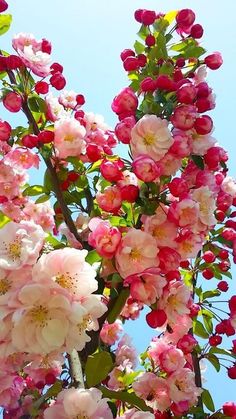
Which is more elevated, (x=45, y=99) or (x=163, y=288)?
(x=45, y=99)

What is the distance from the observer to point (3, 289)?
1.39 metres

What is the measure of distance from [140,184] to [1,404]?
90cm

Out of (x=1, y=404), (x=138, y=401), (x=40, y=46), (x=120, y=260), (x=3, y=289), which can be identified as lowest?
(x=1, y=404)

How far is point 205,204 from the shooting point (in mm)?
1939

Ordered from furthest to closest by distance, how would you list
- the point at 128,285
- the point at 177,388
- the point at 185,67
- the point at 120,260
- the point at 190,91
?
the point at 185,67
the point at 177,388
the point at 190,91
the point at 128,285
the point at 120,260

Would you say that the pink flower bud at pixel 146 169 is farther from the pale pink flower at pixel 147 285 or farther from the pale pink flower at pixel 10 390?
the pale pink flower at pixel 10 390

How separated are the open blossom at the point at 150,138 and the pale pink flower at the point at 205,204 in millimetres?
180

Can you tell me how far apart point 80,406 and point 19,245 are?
0.45m

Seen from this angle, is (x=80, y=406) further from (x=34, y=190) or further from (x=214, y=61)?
(x=214, y=61)

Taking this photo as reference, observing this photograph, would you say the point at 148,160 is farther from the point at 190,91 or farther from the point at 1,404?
the point at 1,404

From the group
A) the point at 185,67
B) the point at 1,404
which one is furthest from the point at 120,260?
the point at 185,67

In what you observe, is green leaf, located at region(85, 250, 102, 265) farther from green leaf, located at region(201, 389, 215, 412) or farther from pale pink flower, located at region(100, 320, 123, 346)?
green leaf, located at region(201, 389, 215, 412)

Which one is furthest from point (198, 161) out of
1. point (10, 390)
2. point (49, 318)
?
point (10, 390)

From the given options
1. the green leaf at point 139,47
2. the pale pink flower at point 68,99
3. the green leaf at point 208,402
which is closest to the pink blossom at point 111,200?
the pale pink flower at point 68,99
